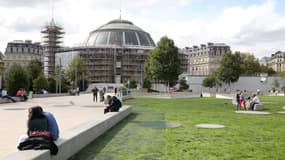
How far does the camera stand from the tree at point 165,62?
193 ft

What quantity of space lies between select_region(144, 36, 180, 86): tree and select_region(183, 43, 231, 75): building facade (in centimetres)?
9606

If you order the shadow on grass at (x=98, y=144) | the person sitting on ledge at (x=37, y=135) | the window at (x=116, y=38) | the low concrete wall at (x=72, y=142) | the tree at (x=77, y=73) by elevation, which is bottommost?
the shadow on grass at (x=98, y=144)

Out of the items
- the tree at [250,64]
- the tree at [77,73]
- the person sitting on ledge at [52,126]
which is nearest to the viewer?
the person sitting on ledge at [52,126]

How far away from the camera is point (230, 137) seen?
36.4 feet

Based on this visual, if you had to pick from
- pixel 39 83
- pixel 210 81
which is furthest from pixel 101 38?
pixel 39 83

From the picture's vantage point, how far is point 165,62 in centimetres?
5950

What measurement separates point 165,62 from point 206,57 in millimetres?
104865

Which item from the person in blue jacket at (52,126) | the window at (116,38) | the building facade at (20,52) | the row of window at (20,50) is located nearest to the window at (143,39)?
the window at (116,38)

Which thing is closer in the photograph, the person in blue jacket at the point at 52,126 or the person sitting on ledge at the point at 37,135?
the person sitting on ledge at the point at 37,135

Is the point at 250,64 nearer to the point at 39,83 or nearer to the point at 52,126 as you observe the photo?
the point at 39,83

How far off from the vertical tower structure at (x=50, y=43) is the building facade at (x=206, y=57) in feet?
219

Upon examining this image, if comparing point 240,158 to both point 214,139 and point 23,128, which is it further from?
point 23,128

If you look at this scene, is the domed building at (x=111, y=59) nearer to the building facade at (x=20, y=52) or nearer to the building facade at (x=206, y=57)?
the building facade at (x=20, y=52)

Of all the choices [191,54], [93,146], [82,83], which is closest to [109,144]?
[93,146]
